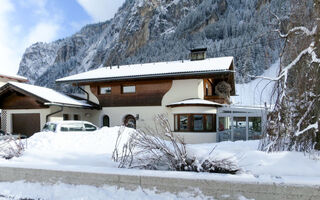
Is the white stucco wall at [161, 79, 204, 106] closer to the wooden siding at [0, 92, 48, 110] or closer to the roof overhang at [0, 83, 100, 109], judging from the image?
the roof overhang at [0, 83, 100, 109]

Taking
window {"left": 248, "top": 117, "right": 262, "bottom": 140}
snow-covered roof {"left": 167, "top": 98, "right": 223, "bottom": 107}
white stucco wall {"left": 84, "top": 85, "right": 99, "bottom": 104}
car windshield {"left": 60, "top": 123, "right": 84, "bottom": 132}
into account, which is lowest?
window {"left": 248, "top": 117, "right": 262, "bottom": 140}

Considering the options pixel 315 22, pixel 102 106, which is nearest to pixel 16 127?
pixel 102 106

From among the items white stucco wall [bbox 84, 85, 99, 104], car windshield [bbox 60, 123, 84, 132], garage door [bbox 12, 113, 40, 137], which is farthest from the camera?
white stucco wall [bbox 84, 85, 99, 104]

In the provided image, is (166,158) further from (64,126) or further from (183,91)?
(183,91)

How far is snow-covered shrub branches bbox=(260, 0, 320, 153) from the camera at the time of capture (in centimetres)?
426

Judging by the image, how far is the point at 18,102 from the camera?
14.1 m

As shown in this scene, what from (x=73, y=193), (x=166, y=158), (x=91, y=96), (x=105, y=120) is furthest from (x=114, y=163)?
(x=91, y=96)

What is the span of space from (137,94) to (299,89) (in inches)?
455

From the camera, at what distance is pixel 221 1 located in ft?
227

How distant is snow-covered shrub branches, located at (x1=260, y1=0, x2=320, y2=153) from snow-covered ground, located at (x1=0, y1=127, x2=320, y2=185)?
1.51ft

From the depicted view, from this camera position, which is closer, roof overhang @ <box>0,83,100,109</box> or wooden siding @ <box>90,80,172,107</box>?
roof overhang @ <box>0,83,100,109</box>

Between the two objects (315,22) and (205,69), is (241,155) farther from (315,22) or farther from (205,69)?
(205,69)

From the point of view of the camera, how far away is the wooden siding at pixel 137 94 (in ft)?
48.4

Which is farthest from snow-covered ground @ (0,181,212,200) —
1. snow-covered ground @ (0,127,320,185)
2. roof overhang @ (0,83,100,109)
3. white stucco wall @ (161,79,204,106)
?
white stucco wall @ (161,79,204,106)
